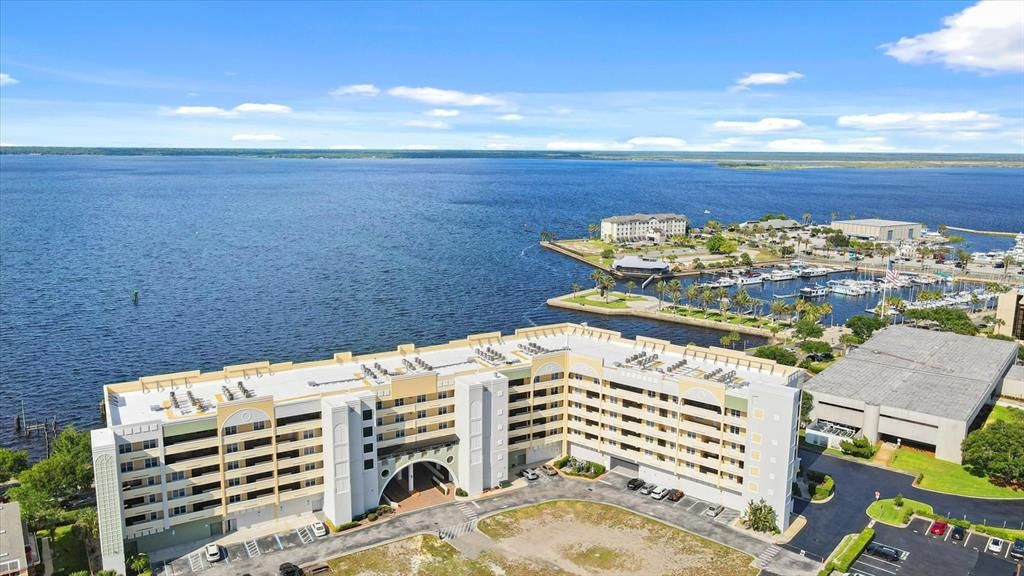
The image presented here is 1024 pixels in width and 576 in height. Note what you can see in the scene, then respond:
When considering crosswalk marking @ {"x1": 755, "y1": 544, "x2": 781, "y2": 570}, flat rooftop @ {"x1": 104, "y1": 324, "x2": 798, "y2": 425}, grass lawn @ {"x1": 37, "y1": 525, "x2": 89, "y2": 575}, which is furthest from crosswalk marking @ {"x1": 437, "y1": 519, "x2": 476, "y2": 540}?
grass lawn @ {"x1": 37, "y1": 525, "x2": 89, "y2": 575}

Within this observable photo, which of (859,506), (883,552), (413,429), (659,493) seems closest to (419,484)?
(413,429)

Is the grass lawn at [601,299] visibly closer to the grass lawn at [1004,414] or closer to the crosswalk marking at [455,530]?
the grass lawn at [1004,414]

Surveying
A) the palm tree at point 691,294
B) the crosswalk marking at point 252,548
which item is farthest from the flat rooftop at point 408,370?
the palm tree at point 691,294

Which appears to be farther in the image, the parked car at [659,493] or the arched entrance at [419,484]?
the parked car at [659,493]

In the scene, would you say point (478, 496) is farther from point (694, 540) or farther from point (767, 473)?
point (767, 473)

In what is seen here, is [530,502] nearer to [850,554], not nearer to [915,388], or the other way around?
[850,554]

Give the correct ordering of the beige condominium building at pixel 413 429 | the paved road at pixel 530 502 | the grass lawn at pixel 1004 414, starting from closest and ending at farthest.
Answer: the paved road at pixel 530 502, the beige condominium building at pixel 413 429, the grass lawn at pixel 1004 414

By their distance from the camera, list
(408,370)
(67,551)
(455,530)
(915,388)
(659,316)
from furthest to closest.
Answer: (659,316) → (915,388) → (408,370) → (455,530) → (67,551)
